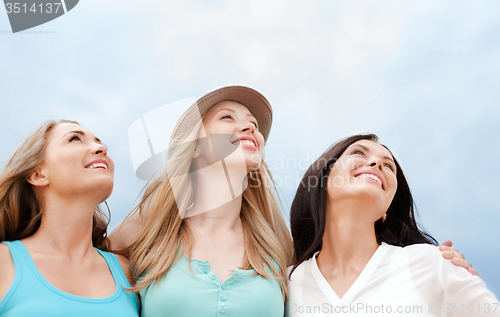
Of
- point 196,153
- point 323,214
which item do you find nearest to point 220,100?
point 196,153

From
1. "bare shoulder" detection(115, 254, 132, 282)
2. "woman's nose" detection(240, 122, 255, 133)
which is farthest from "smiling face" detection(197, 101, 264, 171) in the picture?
"bare shoulder" detection(115, 254, 132, 282)

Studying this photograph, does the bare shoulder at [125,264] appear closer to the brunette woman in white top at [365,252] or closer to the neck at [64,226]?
the neck at [64,226]

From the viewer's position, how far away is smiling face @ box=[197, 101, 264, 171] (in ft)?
12.6

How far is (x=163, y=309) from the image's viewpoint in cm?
311

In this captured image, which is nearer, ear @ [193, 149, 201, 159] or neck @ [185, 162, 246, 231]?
neck @ [185, 162, 246, 231]

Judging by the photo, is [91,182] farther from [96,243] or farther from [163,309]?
[163,309]

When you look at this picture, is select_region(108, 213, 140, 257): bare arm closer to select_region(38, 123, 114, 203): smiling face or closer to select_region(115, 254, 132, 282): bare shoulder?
select_region(115, 254, 132, 282): bare shoulder

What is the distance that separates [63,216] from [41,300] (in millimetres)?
747

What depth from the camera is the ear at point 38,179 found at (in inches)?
129

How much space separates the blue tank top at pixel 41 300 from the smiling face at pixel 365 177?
1955 mm

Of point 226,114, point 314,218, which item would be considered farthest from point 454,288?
point 226,114

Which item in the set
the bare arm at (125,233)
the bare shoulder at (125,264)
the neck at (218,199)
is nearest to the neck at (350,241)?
the neck at (218,199)

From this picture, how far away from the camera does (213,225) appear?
3811 mm

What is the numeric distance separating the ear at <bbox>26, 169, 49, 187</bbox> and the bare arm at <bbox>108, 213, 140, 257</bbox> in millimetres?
939
